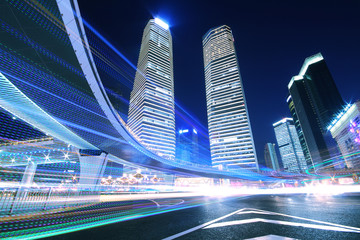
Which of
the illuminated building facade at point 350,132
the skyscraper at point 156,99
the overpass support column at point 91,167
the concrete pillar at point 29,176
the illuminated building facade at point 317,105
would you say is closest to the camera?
the overpass support column at point 91,167

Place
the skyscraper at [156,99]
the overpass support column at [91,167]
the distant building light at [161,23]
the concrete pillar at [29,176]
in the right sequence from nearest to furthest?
the overpass support column at [91,167] < the concrete pillar at [29,176] < the skyscraper at [156,99] < the distant building light at [161,23]

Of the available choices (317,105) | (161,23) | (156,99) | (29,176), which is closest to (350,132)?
(317,105)

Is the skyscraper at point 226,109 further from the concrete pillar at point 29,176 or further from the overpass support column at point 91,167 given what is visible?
the concrete pillar at point 29,176

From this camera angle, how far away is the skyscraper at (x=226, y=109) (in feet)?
406

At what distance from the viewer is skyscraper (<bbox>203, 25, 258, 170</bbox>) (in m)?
124

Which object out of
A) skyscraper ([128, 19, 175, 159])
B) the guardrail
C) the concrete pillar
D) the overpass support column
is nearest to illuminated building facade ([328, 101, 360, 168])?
skyscraper ([128, 19, 175, 159])

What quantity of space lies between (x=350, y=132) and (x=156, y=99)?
133457 mm

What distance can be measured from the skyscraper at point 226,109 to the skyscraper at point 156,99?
3988 centimetres

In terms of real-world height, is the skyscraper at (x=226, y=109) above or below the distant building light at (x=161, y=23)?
below

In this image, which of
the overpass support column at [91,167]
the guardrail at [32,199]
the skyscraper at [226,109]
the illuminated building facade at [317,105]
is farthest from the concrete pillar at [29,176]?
the illuminated building facade at [317,105]

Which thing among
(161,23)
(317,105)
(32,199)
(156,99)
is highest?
(161,23)

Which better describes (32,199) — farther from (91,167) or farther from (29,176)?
(29,176)

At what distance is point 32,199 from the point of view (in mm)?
9359

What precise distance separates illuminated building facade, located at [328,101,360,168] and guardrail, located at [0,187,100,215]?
114854 millimetres
